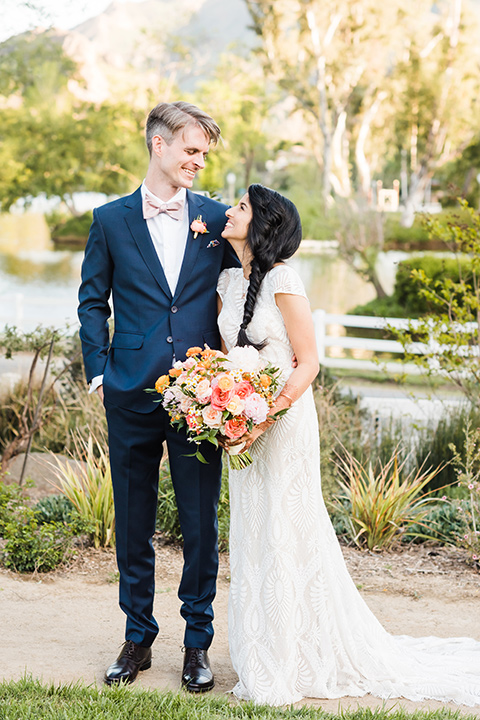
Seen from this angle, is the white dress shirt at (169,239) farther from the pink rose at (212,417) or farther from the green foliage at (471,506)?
the green foliage at (471,506)

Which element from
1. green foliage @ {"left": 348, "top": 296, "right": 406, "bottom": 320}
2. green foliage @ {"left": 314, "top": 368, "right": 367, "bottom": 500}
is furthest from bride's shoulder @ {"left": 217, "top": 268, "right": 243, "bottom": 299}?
green foliage @ {"left": 348, "top": 296, "right": 406, "bottom": 320}

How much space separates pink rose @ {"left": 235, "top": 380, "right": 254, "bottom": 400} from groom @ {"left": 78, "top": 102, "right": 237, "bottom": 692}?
0.40m

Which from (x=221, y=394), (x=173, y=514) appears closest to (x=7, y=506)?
(x=173, y=514)

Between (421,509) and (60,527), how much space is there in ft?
8.20

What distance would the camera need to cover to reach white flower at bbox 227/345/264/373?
2.72m

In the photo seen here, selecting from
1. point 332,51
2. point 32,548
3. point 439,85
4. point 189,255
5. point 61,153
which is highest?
point 332,51

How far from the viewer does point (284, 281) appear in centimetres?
290

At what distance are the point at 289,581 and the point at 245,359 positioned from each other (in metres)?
0.92

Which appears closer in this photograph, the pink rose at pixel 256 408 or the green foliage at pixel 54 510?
the pink rose at pixel 256 408

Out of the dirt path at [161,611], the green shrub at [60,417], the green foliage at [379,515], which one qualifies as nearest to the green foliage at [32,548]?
the dirt path at [161,611]

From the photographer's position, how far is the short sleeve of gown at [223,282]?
3.10 meters

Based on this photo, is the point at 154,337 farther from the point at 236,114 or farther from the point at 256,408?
the point at 236,114

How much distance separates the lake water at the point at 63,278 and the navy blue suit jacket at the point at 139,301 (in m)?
18.6

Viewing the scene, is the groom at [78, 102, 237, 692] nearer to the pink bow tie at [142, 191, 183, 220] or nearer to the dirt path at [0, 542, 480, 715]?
the pink bow tie at [142, 191, 183, 220]
